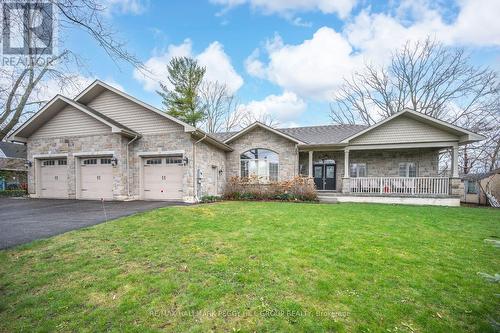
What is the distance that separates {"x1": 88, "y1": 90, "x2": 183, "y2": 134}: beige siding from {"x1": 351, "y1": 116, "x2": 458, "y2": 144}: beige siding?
1048 centimetres

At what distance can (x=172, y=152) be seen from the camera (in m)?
10.5

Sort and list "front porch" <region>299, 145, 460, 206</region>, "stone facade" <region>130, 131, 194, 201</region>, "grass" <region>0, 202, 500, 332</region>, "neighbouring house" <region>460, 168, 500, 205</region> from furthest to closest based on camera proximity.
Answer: "neighbouring house" <region>460, 168, 500, 205</region>, "front porch" <region>299, 145, 460, 206</region>, "stone facade" <region>130, 131, 194, 201</region>, "grass" <region>0, 202, 500, 332</region>

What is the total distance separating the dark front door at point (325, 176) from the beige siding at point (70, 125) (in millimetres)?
12465

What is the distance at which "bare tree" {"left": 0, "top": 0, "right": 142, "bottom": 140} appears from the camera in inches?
116

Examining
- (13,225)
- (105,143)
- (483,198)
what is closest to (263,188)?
(105,143)

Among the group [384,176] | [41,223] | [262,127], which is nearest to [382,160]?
[384,176]

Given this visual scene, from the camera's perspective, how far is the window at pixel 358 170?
1409cm

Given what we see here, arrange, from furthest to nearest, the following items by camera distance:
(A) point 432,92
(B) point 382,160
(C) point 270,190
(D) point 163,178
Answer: (A) point 432,92 → (B) point 382,160 → (C) point 270,190 → (D) point 163,178

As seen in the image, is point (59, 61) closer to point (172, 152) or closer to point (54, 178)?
point (172, 152)

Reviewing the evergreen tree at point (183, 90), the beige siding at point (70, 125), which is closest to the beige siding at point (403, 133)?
the beige siding at point (70, 125)

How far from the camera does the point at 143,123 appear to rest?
436 inches

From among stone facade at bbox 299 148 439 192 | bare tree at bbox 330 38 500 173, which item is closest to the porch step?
stone facade at bbox 299 148 439 192

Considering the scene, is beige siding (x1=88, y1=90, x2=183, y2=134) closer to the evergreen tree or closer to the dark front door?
the dark front door

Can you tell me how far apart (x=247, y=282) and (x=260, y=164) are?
10954mm
